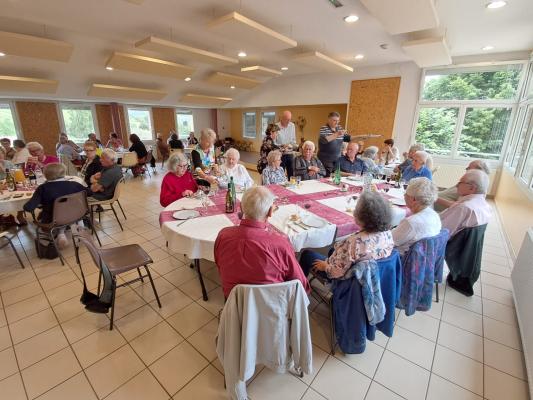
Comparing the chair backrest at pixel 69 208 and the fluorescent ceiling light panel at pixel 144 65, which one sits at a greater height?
the fluorescent ceiling light panel at pixel 144 65

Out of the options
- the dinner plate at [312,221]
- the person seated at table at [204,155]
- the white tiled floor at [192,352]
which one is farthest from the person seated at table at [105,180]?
the dinner plate at [312,221]

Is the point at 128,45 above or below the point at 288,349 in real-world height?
above

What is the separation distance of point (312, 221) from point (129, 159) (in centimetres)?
611

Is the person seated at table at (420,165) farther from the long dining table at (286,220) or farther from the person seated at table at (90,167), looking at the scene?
the person seated at table at (90,167)

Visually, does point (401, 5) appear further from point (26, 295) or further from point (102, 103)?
point (102, 103)

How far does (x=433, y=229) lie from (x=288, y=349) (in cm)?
131

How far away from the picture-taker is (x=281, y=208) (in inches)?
94.0

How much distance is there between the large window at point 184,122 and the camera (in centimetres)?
1105

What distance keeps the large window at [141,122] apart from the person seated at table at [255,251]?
1020 centimetres

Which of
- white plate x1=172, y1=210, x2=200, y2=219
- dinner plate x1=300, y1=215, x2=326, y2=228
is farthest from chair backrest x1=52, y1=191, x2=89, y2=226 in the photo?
dinner plate x1=300, y1=215, x2=326, y2=228

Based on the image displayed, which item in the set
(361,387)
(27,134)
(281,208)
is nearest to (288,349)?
(361,387)

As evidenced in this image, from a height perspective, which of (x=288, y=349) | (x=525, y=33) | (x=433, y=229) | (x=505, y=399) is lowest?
(x=505, y=399)

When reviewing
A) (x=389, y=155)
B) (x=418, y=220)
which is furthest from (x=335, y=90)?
(x=418, y=220)

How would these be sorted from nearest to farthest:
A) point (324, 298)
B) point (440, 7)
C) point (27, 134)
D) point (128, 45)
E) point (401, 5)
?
point (324, 298)
point (401, 5)
point (440, 7)
point (128, 45)
point (27, 134)
